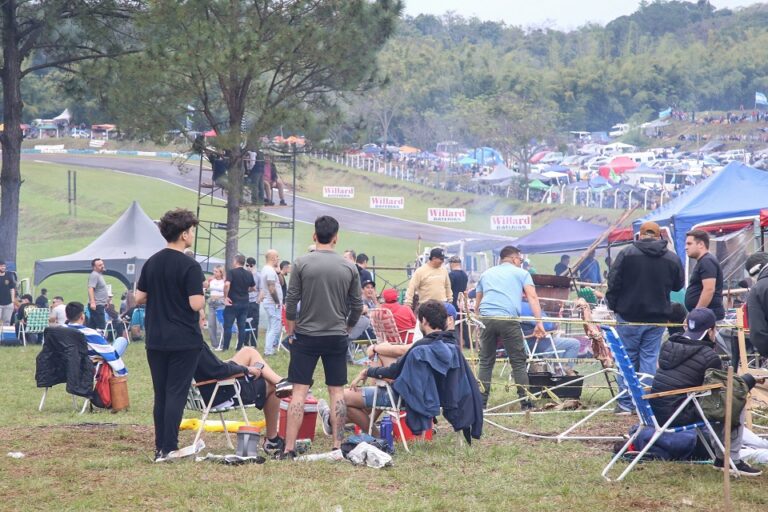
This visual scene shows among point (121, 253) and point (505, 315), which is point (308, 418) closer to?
point (505, 315)

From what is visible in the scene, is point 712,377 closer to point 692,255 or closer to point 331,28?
point 692,255

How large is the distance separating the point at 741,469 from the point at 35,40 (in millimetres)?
19546

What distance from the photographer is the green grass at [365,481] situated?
563 cm

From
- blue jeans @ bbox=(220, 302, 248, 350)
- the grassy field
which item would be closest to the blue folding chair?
blue jeans @ bbox=(220, 302, 248, 350)

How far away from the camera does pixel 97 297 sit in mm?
17109

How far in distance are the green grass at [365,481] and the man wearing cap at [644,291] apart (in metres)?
0.75

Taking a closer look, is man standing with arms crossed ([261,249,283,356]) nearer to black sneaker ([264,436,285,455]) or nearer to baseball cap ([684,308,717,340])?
black sneaker ([264,436,285,455])

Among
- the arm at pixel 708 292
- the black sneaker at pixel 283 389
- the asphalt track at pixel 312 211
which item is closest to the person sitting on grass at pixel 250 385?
the black sneaker at pixel 283 389

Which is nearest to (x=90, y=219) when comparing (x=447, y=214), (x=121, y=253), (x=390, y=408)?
(x=447, y=214)

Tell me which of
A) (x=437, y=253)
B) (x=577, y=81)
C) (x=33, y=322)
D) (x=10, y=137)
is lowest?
(x=33, y=322)

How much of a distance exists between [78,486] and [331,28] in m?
15.9

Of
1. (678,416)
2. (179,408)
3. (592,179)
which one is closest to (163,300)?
(179,408)

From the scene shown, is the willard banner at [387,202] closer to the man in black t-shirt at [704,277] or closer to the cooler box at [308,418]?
the man in black t-shirt at [704,277]

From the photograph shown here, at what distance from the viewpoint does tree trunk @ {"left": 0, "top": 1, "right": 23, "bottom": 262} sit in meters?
21.5
